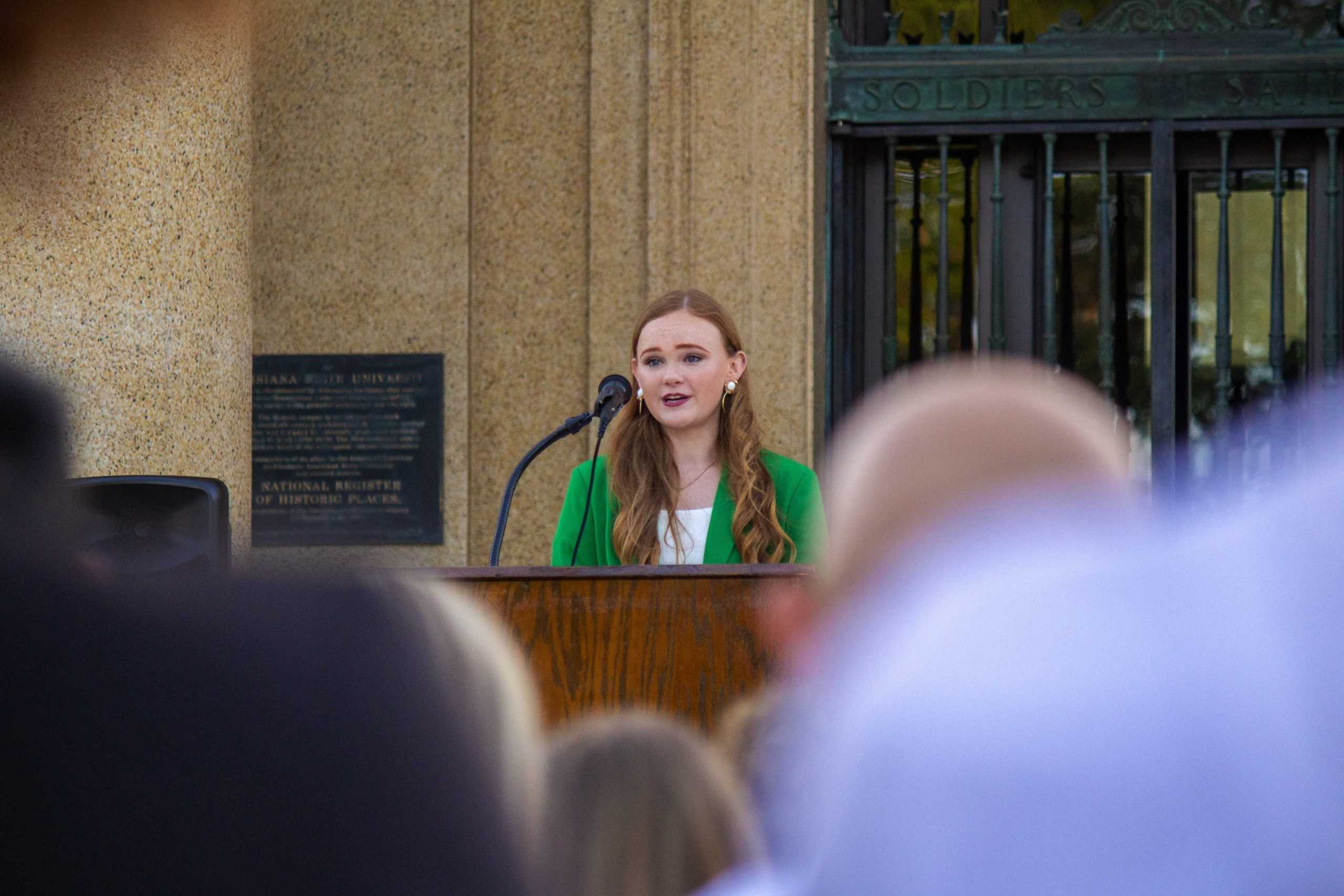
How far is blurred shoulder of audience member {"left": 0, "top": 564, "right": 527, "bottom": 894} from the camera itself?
88 cm

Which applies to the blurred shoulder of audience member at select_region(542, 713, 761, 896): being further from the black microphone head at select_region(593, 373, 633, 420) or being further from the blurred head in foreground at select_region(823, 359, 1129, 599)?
the black microphone head at select_region(593, 373, 633, 420)

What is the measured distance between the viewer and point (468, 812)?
925mm

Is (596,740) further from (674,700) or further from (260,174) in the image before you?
(260,174)

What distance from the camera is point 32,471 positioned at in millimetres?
977

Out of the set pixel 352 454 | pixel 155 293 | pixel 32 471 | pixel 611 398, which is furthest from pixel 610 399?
pixel 32 471

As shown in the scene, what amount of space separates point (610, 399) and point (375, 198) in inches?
112

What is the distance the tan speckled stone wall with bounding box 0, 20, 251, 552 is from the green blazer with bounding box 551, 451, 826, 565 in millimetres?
1149

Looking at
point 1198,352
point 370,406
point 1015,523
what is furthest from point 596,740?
point 1198,352

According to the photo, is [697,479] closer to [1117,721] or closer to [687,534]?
[687,534]

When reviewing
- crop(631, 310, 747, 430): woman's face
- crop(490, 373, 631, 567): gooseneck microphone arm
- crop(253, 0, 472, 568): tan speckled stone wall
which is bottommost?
crop(490, 373, 631, 567): gooseneck microphone arm

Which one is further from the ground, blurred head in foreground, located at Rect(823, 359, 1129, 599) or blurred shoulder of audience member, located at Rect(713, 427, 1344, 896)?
blurred head in foreground, located at Rect(823, 359, 1129, 599)

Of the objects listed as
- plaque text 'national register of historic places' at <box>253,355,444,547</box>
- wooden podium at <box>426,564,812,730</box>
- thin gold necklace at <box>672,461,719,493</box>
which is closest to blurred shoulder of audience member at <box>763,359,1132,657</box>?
wooden podium at <box>426,564,812,730</box>

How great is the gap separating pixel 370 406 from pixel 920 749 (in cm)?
549

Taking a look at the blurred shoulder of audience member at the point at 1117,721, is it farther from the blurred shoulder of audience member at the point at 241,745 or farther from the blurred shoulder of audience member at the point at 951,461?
the blurred shoulder of audience member at the point at 241,745
